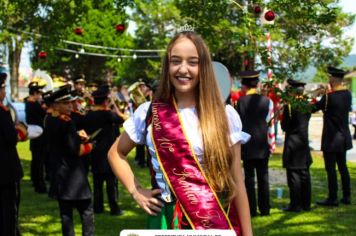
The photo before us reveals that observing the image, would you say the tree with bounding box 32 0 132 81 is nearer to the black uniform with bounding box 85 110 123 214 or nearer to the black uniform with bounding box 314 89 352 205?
the black uniform with bounding box 85 110 123 214

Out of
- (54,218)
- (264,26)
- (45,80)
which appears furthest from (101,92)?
(45,80)

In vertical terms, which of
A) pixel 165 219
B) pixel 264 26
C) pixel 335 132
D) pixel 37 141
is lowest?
pixel 37 141

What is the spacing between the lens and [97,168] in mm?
8188

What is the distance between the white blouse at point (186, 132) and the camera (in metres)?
2.65

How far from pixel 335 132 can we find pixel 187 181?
6.31 m

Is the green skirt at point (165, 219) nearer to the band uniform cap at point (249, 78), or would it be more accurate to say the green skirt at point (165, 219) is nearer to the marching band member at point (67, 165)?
the marching band member at point (67, 165)

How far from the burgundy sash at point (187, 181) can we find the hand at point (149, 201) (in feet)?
0.31

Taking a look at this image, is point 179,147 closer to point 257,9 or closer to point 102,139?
point 257,9

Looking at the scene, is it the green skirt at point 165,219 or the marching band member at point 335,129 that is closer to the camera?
the green skirt at point 165,219

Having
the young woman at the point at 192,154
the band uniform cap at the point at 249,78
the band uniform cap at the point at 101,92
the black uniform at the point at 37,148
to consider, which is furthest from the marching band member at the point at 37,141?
the young woman at the point at 192,154

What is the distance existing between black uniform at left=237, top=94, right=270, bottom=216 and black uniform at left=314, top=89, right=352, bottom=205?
1065 millimetres

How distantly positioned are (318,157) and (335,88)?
6.94 metres

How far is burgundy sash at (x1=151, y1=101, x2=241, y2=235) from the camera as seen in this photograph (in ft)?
8.70

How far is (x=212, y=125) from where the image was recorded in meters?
2.60
